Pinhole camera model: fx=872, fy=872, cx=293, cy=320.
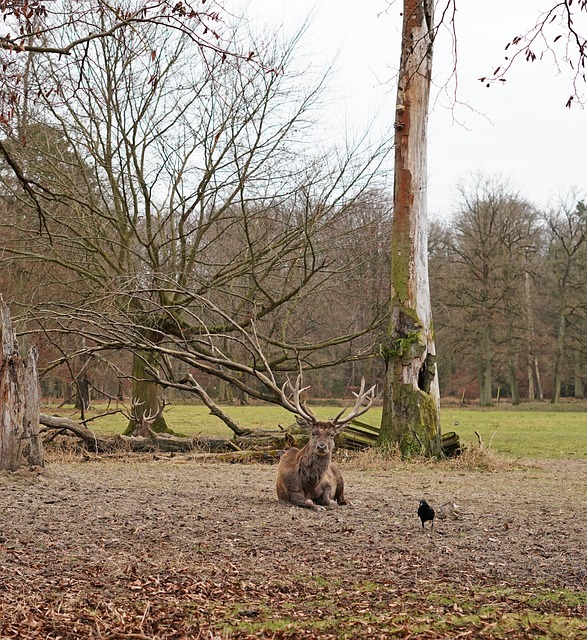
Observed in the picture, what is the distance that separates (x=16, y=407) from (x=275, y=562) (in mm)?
4758

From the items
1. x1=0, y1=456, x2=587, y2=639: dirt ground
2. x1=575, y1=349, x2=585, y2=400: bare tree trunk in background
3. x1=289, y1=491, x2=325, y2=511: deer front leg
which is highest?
x1=575, y1=349, x2=585, y2=400: bare tree trunk in background

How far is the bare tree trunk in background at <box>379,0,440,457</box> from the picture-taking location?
14805 millimetres

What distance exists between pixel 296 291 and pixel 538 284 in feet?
120

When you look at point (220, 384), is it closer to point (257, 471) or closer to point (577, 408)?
point (577, 408)

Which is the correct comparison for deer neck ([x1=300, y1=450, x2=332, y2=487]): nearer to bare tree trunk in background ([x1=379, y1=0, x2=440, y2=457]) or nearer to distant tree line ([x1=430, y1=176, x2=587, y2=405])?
bare tree trunk in background ([x1=379, y1=0, x2=440, y2=457])

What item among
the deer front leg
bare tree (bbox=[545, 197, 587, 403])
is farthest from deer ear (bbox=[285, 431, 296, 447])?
bare tree (bbox=[545, 197, 587, 403])

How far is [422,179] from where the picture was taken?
620 inches

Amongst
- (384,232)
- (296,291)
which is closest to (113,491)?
(296,291)

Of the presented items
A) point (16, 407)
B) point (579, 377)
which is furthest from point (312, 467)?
point (579, 377)

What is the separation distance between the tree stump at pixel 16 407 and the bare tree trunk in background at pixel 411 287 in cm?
653

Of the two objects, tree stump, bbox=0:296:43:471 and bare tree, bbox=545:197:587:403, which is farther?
bare tree, bbox=545:197:587:403

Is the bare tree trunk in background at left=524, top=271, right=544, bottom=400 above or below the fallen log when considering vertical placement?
above

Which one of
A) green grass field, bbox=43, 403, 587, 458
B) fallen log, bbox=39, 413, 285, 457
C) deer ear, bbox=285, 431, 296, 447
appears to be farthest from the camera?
green grass field, bbox=43, 403, 587, 458

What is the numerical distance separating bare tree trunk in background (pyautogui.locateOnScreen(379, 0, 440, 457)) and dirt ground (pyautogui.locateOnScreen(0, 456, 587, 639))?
12.6 ft
